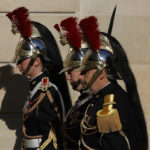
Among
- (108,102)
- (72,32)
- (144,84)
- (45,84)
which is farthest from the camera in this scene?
(144,84)

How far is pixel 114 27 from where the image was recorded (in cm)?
539

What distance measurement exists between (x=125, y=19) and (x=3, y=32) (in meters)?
1.48

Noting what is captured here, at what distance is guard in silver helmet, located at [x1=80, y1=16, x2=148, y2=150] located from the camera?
3070 mm

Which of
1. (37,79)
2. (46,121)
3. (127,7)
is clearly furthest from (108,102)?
(127,7)

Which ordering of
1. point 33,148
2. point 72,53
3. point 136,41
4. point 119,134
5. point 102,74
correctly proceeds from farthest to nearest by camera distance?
point 136,41 < point 33,148 < point 72,53 < point 102,74 < point 119,134

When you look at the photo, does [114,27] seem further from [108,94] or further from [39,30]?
[108,94]

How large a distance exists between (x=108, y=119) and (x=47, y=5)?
2806mm

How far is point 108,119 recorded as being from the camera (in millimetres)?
3047

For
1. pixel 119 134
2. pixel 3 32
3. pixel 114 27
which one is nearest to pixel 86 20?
pixel 119 134

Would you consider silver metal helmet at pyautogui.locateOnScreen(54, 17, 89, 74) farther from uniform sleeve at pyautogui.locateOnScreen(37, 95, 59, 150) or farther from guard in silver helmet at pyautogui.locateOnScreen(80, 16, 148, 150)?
uniform sleeve at pyautogui.locateOnScreen(37, 95, 59, 150)

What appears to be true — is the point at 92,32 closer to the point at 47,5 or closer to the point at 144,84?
the point at 144,84

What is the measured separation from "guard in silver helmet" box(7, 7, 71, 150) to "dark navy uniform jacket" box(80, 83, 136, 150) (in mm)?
829

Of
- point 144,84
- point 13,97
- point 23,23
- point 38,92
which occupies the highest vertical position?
point 23,23

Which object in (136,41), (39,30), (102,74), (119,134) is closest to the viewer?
(119,134)
